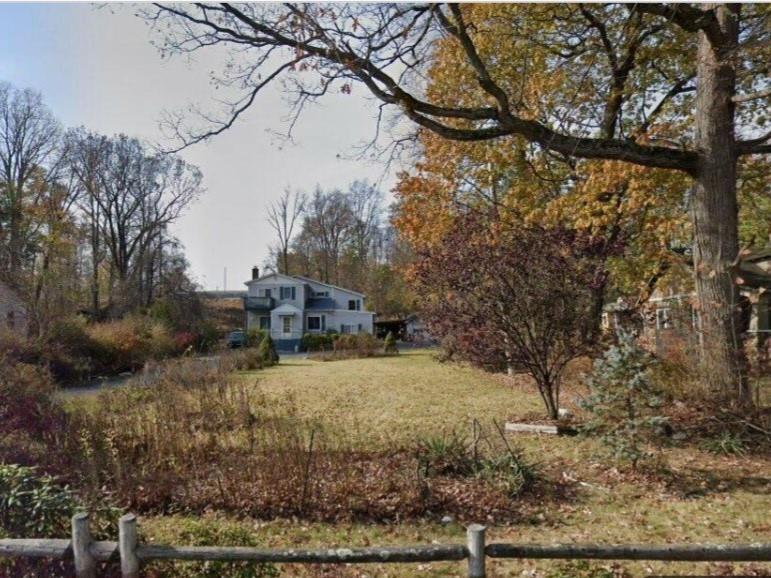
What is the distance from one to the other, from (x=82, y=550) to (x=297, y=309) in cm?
3810

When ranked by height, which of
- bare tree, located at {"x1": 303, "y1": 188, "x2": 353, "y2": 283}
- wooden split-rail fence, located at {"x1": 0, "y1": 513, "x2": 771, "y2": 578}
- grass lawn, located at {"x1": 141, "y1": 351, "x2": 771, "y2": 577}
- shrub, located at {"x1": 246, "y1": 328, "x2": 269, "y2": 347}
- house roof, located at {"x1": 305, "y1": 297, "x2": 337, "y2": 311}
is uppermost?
bare tree, located at {"x1": 303, "y1": 188, "x2": 353, "y2": 283}

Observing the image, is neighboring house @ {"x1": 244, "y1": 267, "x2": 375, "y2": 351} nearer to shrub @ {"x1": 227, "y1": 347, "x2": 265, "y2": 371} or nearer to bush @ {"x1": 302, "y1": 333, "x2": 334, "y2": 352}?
bush @ {"x1": 302, "y1": 333, "x2": 334, "y2": 352}

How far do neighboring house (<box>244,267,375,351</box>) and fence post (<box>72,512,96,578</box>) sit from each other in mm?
36418

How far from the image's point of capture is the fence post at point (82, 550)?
9.27 feet

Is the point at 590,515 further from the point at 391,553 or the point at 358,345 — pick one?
the point at 358,345

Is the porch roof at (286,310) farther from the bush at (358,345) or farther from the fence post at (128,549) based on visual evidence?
the fence post at (128,549)

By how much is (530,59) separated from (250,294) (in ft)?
111

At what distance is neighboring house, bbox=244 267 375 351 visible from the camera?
4038 centimetres

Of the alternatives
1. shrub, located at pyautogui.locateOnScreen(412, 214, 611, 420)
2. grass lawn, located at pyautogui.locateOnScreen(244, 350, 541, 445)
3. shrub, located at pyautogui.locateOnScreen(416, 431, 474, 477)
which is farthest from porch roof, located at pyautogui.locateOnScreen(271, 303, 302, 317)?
shrub, located at pyautogui.locateOnScreen(416, 431, 474, 477)

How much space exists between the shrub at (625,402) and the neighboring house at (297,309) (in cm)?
3424

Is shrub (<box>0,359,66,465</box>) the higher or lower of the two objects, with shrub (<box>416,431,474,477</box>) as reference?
higher

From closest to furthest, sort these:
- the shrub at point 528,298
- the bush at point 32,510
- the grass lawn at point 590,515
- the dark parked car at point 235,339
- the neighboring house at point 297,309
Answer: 1. the bush at point 32,510
2. the grass lawn at point 590,515
3. the shrub at point 528,298
4. the dark parked car at point 235,339
5. the neighboring house at point 297,309

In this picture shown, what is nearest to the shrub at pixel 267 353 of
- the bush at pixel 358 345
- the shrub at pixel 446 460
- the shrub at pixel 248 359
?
the shrub at pixel 248 359

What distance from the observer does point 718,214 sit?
26.7 feet
